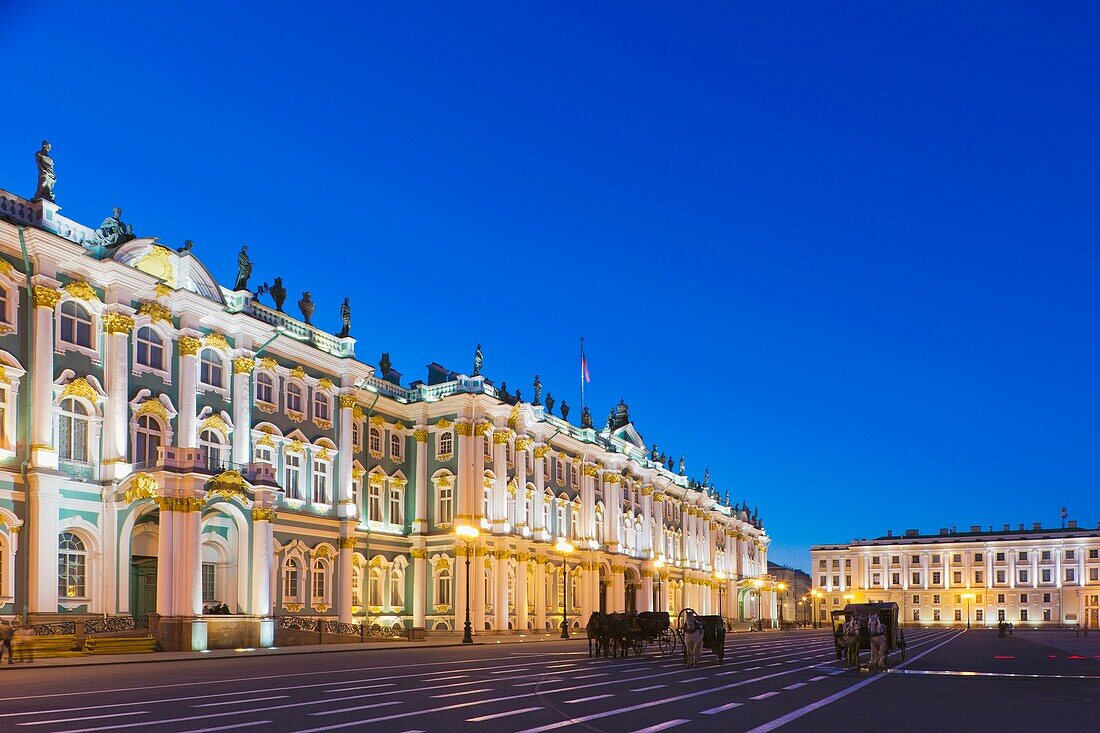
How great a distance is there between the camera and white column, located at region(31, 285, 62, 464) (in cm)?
4216

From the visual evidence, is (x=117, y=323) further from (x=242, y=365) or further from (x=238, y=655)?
(x=238, y=655)

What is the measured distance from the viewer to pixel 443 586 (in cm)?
7019

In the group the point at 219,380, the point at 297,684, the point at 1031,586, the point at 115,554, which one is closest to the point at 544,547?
the point at 219,380

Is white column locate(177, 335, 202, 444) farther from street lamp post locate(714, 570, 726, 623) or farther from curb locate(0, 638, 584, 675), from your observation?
street lamp post locate(714, 570, 726, 623)

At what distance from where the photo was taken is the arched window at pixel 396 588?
68.2 meters

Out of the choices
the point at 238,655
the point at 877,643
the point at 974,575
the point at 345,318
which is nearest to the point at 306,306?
the point at 345,318

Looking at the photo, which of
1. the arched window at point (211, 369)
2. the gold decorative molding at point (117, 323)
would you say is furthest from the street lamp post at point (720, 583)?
the gold decorative molding at point (117, 323)

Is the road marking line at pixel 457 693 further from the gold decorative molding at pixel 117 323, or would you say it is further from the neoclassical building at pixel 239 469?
the gold decorative molding at pixel 117 323

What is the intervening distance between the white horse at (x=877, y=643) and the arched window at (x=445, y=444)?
134ft

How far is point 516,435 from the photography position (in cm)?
7631

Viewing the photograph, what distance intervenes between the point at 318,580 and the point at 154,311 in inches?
746

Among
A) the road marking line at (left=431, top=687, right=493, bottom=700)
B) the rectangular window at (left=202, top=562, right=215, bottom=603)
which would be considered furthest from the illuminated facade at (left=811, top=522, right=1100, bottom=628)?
the road marking line at (left=431, top=687, right=493, bottom=700)

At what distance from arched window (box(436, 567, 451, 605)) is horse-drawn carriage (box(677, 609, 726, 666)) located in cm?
3371

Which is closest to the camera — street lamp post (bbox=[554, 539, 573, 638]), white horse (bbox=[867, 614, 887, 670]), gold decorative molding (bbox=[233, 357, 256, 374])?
white horse (bbox=[867, 614, 887, 670])
